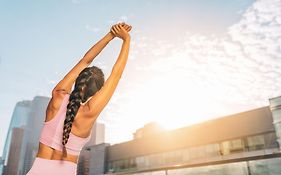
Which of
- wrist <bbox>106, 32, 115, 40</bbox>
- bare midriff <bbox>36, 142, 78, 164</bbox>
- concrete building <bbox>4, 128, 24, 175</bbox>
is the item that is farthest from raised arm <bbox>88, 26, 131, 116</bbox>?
concrete building <bbox>4, 128, 24, 175</bbox>

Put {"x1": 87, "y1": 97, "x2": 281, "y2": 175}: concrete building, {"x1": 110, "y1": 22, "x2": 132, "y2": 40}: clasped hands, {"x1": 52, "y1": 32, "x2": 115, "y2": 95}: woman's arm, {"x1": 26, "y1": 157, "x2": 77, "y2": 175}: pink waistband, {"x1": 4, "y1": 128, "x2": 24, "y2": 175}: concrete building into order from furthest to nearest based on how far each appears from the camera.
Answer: {"x1": 4, "y1": 128, "x2": 24, "y2": 175}: concrete building, {"x1": 87, "y1": 97, "x2": 281, "y2": 175}: concrete building, {"x1": 110, "y1": 22, "x2": 132, "y2": 40}: clasped hands, {"x1": 52, "y1": 32, "x2": 115, "y2": 95}: woman's arm, {"x1": 26, "y1": 157, "x2": 77, "y2": 175}: pink waistband

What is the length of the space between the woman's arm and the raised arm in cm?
15

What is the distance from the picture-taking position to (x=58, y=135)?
1615 millimetres

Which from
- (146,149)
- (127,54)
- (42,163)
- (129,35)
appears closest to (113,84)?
(127,54)

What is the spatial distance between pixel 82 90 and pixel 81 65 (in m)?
0.25

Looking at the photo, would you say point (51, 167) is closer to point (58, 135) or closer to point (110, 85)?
point (58, 135)

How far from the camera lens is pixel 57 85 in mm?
1684

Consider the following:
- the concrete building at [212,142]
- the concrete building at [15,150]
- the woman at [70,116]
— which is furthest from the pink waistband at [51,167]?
the concrete building at [15,150]

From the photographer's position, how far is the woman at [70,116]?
5.20 ft

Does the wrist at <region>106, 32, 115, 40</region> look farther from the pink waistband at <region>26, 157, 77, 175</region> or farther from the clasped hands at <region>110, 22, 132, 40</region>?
the pink waistband at <region>26, 157, 77, 175</region>

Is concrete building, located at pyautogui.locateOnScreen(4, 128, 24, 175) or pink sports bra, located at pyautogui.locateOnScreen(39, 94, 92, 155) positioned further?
concrete building, located at pyautogui.locateOnScreen(4, 128, 24, 175)

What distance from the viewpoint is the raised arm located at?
1.59 meters

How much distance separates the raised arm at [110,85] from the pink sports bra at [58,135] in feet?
0.57

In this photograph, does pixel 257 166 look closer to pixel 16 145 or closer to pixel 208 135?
pixel 208 135
